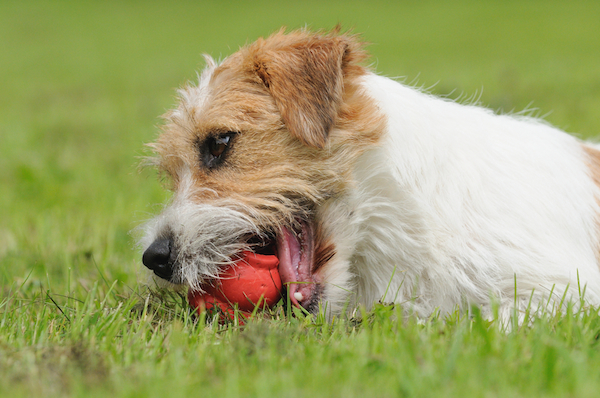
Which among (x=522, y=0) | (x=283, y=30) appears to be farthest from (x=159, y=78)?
(x=522, y=0)

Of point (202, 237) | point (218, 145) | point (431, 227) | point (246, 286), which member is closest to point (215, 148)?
point (218, 145)

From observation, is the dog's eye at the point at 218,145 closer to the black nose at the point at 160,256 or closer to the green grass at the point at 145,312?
the black nose at the point at 160,256

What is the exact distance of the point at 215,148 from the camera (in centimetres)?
331

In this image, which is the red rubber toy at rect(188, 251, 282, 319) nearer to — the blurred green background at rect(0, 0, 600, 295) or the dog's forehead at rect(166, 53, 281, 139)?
the dog's forehead at rect(166, 53, 281, 139)

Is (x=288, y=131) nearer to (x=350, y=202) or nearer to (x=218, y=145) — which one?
(x=218, y=145)

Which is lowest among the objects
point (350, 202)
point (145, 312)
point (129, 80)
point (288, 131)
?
point (145, 312)

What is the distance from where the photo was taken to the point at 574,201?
3.46m

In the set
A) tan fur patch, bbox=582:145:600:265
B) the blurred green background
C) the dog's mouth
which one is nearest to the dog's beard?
the dog's mouth

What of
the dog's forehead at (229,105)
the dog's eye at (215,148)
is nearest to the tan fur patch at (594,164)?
the dog's forehead at (229,105)

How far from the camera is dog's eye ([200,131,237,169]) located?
3273 millimetres

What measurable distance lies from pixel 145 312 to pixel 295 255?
802 mm

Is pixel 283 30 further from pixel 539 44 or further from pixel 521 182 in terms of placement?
pixel 539 44

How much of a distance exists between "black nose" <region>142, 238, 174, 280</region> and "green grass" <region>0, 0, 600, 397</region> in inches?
9.2

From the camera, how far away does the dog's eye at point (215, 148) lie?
3.27 m
